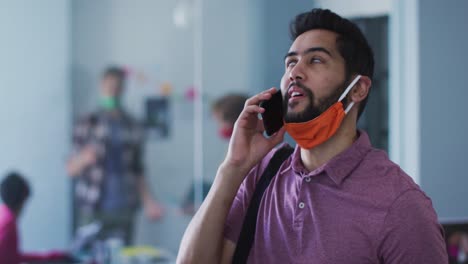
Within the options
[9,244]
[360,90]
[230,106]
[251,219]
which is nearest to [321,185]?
[251,219]

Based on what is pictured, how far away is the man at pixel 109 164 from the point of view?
15.2 ft

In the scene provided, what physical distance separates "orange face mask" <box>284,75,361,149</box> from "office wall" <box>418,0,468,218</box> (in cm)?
128

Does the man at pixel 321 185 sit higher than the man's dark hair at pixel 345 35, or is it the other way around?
the man's dark hair at pixel 345 35

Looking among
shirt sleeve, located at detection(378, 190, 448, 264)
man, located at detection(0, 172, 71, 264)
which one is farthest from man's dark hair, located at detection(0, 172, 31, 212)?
shirt sleeve, located at detection(378, 190, 448, 264)

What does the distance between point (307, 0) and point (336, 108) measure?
2921mm

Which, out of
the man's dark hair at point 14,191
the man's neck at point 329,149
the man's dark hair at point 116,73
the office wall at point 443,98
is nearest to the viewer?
the man's neck at point 329,149

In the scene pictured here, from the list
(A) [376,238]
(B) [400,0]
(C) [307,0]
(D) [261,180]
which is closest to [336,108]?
(D) [261,180]

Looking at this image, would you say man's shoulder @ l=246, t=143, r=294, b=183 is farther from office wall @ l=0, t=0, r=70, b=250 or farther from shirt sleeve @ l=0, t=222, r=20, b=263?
office wall @ l=0, t=0, r=70, b=250

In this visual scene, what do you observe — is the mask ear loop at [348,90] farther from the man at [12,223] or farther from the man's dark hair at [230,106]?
the man's dark hair at [230,106]

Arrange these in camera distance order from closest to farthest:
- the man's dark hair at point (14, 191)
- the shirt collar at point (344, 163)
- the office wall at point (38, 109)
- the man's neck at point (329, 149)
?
1. the shirt collar at point (344, 163)
2. the man's neck at point (329, 149)
3. the man's dark hair at point (14, 191)
4. the office wall at point (38, 109)

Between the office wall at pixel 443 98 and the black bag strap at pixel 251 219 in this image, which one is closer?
the black bag strap at pixel 251 219

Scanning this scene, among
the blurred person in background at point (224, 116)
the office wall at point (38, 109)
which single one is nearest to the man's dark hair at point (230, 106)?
the blurred person in background at point (224, 116)

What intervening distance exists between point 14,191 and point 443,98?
8.65 feet

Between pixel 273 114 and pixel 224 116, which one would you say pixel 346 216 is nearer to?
pixel 273 114
